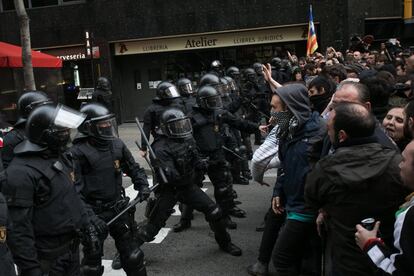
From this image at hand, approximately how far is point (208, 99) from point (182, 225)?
1.75 meters

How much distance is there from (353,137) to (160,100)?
17.8 feet

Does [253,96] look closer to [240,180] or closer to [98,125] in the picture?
[240,180]

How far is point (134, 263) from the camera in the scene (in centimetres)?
446

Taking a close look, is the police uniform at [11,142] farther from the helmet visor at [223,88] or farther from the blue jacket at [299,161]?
the helmet visor at [223,88]

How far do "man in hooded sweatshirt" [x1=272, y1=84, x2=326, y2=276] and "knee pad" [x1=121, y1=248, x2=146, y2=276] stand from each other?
1262 millimetres

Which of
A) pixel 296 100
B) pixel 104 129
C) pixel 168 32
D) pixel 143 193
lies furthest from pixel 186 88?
pixel 168 32

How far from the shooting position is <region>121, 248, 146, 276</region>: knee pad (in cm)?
447

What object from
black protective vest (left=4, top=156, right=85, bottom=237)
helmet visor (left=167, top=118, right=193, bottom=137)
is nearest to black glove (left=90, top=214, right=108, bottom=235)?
black protective vest (left=4, top=156, right=85, bottom=237)

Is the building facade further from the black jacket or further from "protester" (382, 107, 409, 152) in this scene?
the black jacket

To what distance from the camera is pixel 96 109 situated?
178 inches

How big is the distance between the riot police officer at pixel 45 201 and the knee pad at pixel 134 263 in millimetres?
844

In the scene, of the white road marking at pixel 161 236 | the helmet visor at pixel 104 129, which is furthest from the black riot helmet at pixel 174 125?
the white road marking at pixel 161 236

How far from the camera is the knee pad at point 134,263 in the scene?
14.7 ft

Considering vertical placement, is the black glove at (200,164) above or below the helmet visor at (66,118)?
below
